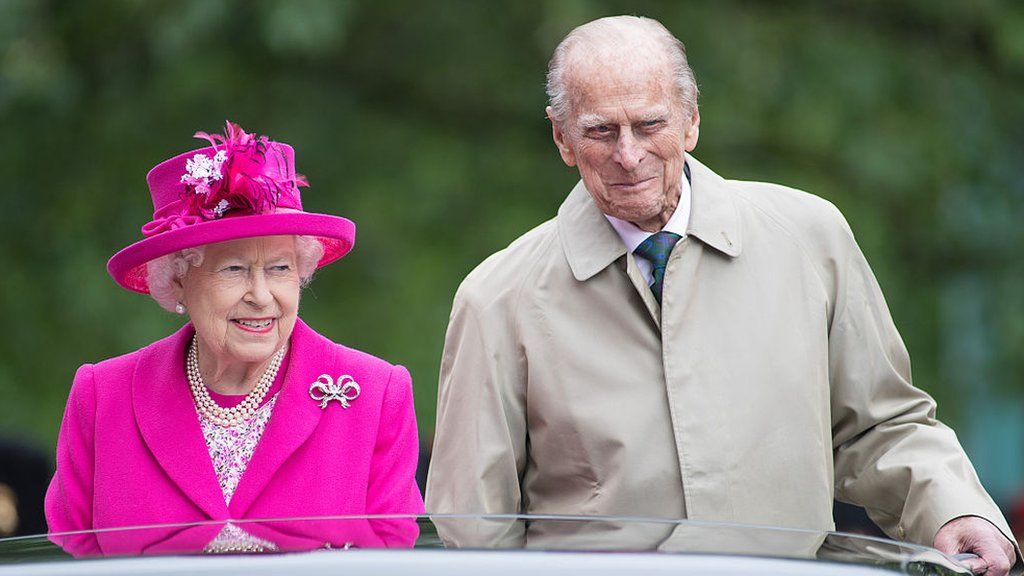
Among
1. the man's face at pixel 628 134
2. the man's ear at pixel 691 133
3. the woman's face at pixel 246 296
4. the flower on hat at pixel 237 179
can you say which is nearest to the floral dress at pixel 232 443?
the woman's face at pixel 246 296

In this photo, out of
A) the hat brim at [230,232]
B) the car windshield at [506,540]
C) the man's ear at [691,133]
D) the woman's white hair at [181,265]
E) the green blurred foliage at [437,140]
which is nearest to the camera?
the car windshield at [506,540]

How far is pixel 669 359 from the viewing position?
145 inches

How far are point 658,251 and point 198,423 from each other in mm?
975

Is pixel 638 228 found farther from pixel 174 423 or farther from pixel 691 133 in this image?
pixel 174 423

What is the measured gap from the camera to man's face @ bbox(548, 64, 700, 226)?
12.0ft

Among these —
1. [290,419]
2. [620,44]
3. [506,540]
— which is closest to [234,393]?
[290,419]

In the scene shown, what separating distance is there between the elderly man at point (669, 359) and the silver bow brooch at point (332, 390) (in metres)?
0.23

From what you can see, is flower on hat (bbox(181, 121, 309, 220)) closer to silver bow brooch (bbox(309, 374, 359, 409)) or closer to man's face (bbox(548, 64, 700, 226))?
silver bow brooch (bbox(309, 374, 359, 409))

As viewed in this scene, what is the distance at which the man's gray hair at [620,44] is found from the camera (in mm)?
3729

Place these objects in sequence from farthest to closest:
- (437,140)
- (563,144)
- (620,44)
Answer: (437,140) → (563,144) → (620,44)

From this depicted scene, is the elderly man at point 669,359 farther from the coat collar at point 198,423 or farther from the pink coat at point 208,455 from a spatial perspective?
the coat collar at point 198,423

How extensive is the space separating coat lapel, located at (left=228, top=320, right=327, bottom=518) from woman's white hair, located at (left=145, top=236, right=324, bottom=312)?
0.14 metres

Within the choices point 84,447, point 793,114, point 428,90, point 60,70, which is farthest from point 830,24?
point 84,447

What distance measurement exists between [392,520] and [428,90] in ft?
19.5
